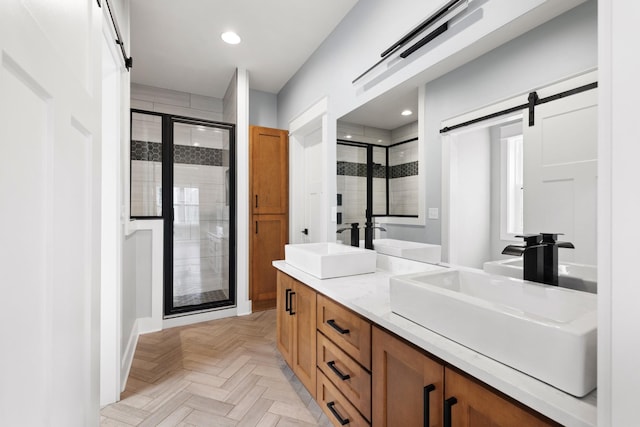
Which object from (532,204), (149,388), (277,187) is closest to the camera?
(532,204)

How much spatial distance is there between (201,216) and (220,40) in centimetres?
170

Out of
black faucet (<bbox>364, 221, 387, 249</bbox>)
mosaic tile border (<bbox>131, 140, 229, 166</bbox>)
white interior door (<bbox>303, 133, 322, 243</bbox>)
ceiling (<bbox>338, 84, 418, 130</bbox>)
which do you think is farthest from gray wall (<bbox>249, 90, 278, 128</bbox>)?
black faucet (<bbox>364, 221, 387, 249</bbox>)

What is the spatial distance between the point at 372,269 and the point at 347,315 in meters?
0.57

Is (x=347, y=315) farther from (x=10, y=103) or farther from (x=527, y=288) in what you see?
(x=10, y=103)

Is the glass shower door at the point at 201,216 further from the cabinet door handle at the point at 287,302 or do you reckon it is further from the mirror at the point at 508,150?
the mirror at the point at 508,150

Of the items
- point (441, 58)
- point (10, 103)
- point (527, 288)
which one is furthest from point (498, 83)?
point (10, 103)

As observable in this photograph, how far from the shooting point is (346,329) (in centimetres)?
129

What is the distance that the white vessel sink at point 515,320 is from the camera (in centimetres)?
59

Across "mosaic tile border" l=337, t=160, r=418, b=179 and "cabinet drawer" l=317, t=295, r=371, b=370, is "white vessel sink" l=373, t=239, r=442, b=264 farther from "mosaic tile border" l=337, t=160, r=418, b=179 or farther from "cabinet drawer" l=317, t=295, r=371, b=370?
"cabinet drawer" l=317, t=295, r=371, b=370

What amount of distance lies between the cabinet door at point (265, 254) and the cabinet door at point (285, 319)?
50.9 inches

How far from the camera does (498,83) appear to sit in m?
1.19

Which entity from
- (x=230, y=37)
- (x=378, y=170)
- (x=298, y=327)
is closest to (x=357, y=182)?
(x=378, y=170)

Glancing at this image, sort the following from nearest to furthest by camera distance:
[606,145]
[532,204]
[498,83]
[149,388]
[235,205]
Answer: [606,145]
[532,204]
[498,83]
[149,388]
[235,205]

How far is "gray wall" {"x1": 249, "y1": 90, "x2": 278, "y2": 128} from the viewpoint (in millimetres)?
3773
